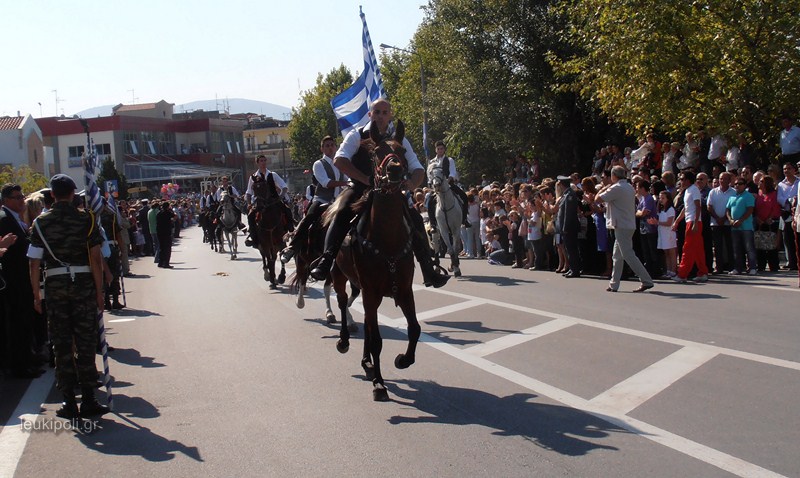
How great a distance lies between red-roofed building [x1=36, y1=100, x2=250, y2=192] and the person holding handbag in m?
70.7

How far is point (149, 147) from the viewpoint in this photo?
98.4 meters

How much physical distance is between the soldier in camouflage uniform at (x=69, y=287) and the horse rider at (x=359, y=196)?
230 centimetres

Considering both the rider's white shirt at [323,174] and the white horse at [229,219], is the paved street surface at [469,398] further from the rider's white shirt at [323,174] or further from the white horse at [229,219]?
the white horse at [229,219]

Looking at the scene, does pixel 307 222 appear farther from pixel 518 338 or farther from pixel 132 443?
pixel 132 443

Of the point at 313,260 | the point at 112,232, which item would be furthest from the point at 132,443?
the point at 112,232

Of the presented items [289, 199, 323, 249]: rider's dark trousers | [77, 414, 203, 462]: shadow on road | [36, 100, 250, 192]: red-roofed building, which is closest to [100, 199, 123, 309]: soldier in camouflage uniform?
[289, 199, 323, 249]: rider's dark trousers

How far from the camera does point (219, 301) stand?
651 inches

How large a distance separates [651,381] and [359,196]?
348 centimetres

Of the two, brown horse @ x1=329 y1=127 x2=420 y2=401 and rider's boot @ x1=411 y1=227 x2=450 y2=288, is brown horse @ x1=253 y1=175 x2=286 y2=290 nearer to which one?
rider's boot @ x1=411 y1=227 x2=450 y2=288

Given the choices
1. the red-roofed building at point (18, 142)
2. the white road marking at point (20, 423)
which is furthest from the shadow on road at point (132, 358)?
the red-roofed building at point (18, 142)

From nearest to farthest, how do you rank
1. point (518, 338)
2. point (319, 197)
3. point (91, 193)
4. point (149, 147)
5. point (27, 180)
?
point (91, 193) < point (518, 338) < point (319, 197) < point (27, 180) < point (149, 147)

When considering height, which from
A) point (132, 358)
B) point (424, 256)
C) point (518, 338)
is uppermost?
point (424, 256)

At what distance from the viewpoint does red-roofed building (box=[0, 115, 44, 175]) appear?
78.7m

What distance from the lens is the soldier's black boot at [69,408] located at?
785cm
